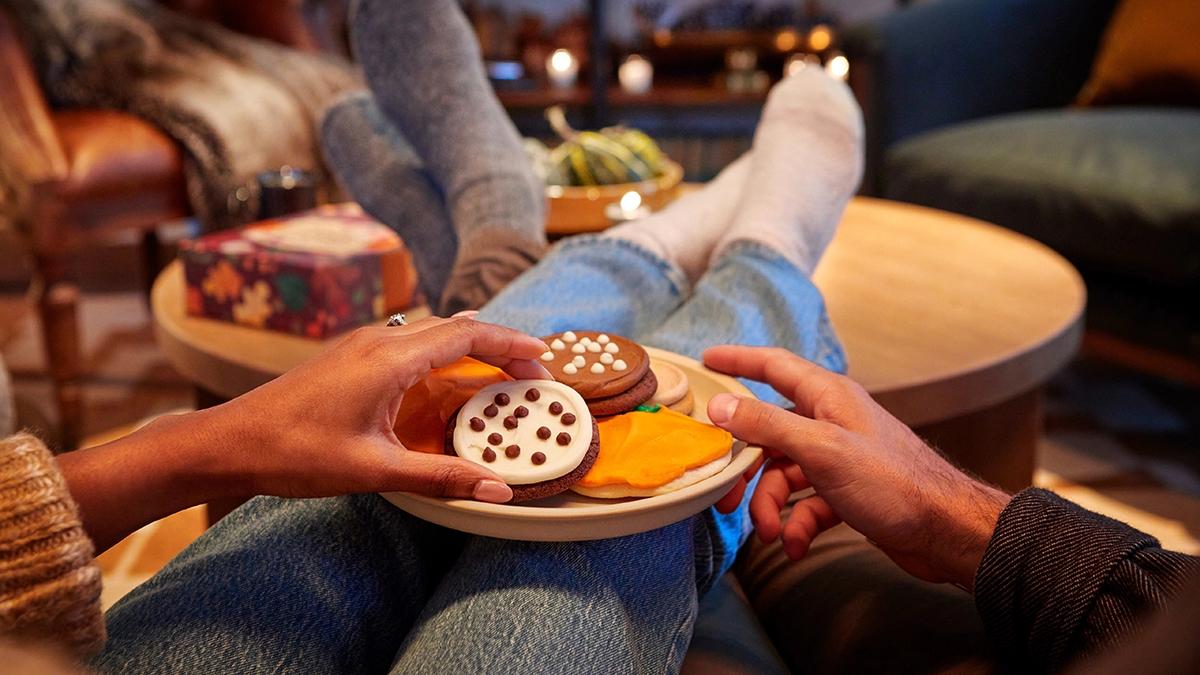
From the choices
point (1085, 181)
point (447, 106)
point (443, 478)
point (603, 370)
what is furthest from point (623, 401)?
point (1085, 181)

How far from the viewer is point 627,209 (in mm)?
1066

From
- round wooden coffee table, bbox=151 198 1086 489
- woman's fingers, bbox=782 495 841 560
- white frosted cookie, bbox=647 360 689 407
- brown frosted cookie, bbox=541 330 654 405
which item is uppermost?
brown frosted cookie, bbox=541 330 654 405

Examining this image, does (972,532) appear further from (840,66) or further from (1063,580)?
(840,66)

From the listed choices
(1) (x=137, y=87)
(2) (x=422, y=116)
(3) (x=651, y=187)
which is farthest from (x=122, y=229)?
(3) (x=651, y=187)

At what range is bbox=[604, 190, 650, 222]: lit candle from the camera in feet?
3.42

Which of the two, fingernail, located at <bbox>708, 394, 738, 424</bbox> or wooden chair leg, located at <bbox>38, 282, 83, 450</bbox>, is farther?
wooden chair leg, located at <bbox>38, 282, 83, 450</bbox>

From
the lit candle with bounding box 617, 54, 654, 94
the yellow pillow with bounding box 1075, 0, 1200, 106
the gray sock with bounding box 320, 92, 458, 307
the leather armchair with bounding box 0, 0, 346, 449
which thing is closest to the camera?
the gray sock with bounding box 320, 92, 458, 307

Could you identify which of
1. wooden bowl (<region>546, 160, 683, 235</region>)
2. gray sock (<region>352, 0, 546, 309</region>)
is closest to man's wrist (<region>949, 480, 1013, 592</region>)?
gray sock (<region>352, 0, 546, 309</region>)

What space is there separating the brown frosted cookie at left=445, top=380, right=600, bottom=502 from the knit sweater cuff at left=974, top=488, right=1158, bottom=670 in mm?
194

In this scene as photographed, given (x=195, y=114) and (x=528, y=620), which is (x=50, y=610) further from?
(x=195, y=114)

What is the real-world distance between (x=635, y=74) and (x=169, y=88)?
4.39ft

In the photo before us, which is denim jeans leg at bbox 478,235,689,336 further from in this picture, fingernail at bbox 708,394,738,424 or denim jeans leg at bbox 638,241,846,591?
fingernail at bbox 708,394,738,424

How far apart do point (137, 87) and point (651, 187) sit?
43.5 inches

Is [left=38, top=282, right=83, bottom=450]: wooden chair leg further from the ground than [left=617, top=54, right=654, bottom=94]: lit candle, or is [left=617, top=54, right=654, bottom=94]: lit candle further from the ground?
[left=617, top=54, right=654, bottom=94]: lit candle
